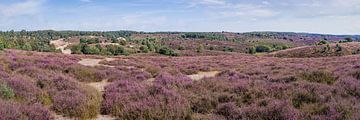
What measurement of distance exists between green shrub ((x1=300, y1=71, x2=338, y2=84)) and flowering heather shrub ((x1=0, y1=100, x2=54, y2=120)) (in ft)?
31.0

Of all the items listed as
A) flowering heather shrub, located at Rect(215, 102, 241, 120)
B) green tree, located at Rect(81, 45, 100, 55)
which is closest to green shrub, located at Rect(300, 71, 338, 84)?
flowering heather shrub, located at Rect(215, 102, 241, 120)

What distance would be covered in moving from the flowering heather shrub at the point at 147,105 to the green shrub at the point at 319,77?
5.79 meters

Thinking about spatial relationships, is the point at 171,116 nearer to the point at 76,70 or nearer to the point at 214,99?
the point at 214,99

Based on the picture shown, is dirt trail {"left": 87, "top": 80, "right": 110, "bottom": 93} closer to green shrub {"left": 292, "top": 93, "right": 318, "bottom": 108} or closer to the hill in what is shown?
green shrub {"left": 292, "top": 93, "right": 318, "bottom": 108}

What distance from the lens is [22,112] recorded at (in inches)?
306

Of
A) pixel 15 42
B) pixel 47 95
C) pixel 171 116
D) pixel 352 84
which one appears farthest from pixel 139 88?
pixel 15 42

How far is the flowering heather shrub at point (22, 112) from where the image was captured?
23.5ft

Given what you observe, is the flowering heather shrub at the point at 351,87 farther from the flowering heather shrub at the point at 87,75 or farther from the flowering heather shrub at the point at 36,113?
the flowering heather shrub at the point at 87,75

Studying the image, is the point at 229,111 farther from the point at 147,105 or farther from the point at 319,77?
the point at 319,77

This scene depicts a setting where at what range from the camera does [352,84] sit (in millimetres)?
10539

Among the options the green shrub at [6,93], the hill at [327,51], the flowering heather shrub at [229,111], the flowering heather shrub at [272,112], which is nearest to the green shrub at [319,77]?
the flowering heather shrub at [272,112]

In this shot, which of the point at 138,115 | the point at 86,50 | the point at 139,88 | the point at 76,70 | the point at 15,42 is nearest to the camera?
the point at 138,115

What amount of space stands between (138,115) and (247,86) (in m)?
4.16

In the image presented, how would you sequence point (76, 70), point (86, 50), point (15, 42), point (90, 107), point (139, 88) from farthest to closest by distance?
point (15, 42), point (86, 50), point (76, 70), point (139, 88), point (90, 107)
